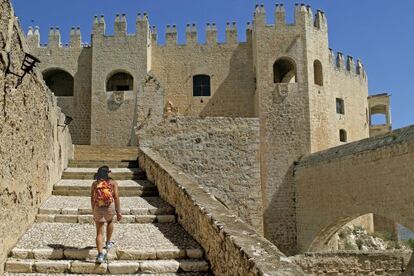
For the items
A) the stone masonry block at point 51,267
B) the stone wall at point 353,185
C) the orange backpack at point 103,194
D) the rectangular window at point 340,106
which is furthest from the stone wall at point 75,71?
the stone masonry block at point 51,267

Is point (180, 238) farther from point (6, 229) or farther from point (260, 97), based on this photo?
point (260, 97)

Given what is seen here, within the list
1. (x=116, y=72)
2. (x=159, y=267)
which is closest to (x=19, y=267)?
(x=159, y=267)

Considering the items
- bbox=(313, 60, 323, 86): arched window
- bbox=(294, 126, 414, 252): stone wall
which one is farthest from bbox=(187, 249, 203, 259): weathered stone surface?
bbox=(313, 60, 323, 86): arched window

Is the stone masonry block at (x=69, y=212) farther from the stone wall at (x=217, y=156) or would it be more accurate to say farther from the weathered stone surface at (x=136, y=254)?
the stone wall at (x=217, y=156)

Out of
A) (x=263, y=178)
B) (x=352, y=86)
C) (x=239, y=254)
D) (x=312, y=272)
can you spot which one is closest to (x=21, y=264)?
(x=239, y=254)

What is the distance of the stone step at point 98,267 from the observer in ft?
16.6

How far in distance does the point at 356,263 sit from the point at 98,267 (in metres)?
10.6

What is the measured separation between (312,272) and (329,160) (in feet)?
18.9

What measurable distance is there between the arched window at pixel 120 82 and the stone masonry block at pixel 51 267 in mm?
20355

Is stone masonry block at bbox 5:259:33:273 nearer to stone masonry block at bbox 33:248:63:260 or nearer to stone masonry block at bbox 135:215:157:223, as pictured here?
stone masonry block at bbox 33:248:63:260

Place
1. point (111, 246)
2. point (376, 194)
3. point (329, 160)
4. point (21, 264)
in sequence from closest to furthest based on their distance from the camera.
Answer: point (21, 264), point (111, 246), point (376, 194), point (329, 160)

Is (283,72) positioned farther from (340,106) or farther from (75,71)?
(75,71)

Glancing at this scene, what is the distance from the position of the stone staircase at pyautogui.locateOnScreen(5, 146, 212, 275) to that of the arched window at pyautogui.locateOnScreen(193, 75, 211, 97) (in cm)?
1633

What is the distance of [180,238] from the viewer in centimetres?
609
